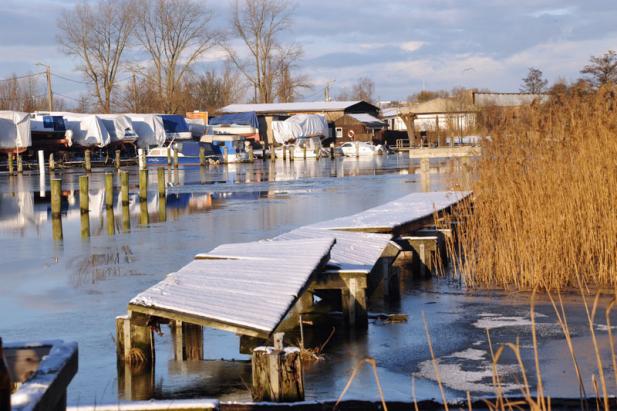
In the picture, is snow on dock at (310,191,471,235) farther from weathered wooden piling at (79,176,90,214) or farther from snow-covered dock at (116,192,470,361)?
weathered wooden piling at (79,176,90,214)

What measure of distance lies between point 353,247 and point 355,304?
2.37 metres

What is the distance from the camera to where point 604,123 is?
13.6 meters

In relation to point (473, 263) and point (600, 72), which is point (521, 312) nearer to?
point (473, 263)

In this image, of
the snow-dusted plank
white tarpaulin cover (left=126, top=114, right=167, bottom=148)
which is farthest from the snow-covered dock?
white tarpaulin cover (left=126, top=114, right=167, bottom=148)

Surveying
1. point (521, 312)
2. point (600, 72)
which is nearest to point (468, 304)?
point (521, 312)

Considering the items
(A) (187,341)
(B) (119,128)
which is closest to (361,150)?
(B) (119,128)

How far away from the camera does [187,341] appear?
997 centimetres

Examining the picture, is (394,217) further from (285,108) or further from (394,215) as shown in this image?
(285,108)

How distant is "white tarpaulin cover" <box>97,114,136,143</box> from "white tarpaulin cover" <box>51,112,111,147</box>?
2.15 meters

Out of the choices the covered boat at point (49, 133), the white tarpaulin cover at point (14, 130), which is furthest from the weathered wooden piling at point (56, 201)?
the covered boat at point (49, 133)

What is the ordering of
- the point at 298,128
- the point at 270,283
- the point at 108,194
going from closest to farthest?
the point at 270,283 < the point at 108,194 < the point at 298,128

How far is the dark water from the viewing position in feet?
28.0

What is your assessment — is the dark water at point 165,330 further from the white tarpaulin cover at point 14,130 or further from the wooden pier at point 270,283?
the white tarpaulin cover at point 14,130

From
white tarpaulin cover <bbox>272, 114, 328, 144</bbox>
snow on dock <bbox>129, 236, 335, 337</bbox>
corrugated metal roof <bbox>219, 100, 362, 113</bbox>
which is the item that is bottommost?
snow on dock <bbox>129, 236, 335, 337</bbox>
